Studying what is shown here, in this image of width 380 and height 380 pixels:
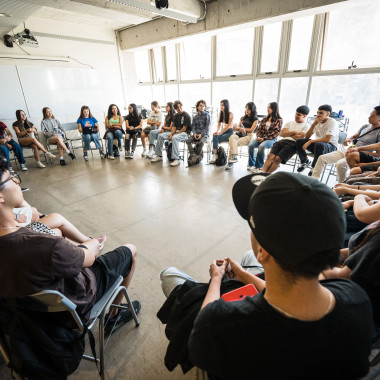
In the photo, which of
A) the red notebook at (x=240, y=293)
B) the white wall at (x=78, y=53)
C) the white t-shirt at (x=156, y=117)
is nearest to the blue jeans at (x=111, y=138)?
the white t-shirt at (x=156, y=117)

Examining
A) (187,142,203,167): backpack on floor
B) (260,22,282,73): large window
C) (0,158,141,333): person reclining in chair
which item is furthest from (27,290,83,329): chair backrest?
Answer: (260,22,282,73): large window

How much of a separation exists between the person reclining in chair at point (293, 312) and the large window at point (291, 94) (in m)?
5.40

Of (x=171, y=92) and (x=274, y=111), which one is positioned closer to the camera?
(x=274, y=111)

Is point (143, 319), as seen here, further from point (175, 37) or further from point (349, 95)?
point (175, 37)

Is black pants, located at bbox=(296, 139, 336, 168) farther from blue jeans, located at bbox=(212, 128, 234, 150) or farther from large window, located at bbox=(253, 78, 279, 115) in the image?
large window, located at bbox=(253, 78, 279, 115)

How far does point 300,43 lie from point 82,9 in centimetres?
475

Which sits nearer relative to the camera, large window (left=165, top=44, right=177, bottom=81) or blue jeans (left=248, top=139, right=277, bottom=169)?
blue jeans (left=248, top=139, right=277, bottom=169)

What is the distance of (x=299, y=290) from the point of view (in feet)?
1.69

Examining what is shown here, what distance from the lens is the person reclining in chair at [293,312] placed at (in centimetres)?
48

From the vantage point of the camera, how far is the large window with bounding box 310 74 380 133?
421 cm

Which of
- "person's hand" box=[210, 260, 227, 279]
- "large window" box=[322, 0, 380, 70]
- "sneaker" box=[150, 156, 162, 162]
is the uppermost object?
"large window" box=[322, 0, 380, 70]

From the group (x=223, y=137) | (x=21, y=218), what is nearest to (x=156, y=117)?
(x=223, y=137)

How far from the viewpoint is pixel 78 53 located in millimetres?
6695

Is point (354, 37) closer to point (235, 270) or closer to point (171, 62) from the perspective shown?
point (171, 62)
